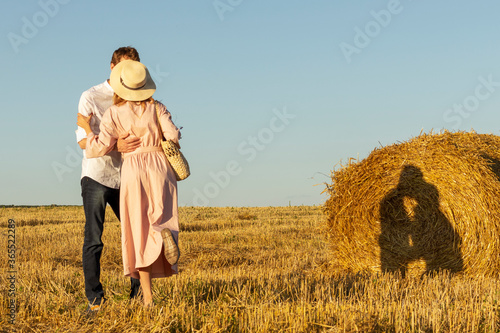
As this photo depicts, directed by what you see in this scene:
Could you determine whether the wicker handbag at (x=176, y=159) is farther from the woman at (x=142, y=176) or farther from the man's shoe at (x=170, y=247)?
the man's shoe at (x=170, y=247)

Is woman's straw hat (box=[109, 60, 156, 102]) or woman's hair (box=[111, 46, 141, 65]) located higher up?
woman's hair (box=[111, 46, 141, 65])

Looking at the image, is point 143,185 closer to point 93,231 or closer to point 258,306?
point 93,231

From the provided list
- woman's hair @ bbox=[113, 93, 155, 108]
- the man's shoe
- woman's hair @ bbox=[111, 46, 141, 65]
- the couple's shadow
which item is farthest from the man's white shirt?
the couple's shadow

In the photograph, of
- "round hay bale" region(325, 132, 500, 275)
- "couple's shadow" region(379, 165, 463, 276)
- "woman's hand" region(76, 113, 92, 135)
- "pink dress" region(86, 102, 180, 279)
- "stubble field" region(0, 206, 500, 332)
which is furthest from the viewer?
"couple's shadow" region(379, 165, 463, 276)

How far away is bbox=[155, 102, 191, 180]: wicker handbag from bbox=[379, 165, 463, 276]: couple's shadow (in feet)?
13.0

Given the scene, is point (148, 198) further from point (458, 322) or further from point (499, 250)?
point (499, 250)

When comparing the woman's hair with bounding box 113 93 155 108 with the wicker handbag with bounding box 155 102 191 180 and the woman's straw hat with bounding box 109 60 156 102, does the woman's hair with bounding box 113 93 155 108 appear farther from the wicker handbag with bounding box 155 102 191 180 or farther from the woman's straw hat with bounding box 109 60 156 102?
the wicker handbag with bounding box 155 102 191 180

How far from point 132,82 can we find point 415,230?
16.7ft

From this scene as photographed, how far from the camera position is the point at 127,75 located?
174 inches

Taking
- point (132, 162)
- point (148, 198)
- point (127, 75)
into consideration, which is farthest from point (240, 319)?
point (127, 75)

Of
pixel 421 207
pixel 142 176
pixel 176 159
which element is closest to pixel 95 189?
pixel 142 176

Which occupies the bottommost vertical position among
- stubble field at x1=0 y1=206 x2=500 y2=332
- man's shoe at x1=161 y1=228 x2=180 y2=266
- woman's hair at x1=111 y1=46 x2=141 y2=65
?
stubble field at x1=0 y1=206 x2=500 y2=332

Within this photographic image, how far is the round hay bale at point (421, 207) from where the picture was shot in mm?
6770

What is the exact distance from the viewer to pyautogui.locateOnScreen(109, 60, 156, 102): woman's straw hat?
443cm
